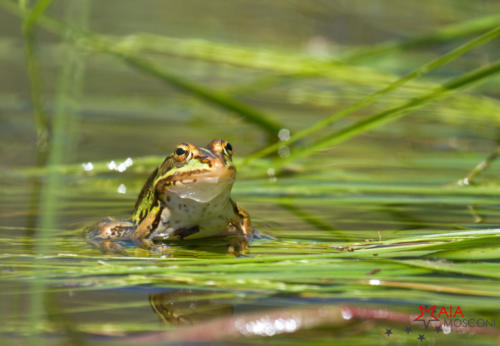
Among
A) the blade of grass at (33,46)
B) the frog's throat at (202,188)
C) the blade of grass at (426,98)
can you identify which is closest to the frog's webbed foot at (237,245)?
the frog's throat at (202,188)

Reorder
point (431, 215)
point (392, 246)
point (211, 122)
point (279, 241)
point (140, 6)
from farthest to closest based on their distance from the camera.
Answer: point (140, 6) → point (211, 122) → point (431, 215) → point (279, 241) → point (392, 246)

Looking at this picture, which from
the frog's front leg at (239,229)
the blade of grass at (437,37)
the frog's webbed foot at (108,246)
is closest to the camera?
the frog's webbed foot at (108,246)

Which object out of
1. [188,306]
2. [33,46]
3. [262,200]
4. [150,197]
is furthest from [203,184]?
[33,46]

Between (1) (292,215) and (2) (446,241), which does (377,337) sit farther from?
(1) (292,215)

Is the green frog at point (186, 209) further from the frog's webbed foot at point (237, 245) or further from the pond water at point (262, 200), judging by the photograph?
the pond water at point (262, 200)

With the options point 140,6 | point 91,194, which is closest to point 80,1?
point 91,194

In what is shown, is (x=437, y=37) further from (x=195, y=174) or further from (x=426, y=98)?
(x=195, y=174)
